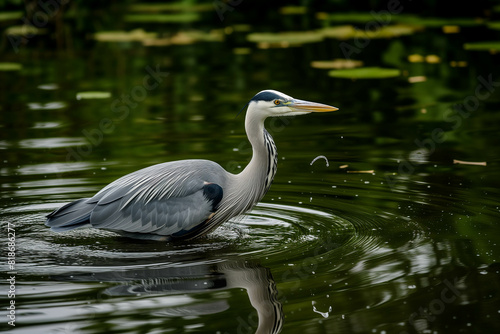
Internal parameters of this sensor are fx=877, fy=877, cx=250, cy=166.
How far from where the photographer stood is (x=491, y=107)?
41.4 ft

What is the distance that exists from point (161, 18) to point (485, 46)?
33.0 feet

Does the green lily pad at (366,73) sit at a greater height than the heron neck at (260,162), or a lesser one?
lesser

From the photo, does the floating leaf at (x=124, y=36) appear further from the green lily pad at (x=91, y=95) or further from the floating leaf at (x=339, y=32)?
the green lily pad at (x=91, y=95)

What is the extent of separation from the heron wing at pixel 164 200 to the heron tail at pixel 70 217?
73mm

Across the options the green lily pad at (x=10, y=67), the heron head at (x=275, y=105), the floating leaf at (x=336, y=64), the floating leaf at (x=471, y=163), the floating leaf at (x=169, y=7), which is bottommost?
the floating leaf at (x=471, y=163)

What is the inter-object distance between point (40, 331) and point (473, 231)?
3695 millimetres

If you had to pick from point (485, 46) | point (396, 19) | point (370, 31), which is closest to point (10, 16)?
point (370, 31)

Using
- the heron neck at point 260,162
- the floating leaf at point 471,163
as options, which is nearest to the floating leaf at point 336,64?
the floating leaf at point 471,163

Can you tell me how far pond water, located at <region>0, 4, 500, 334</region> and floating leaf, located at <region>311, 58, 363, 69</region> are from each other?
0.13 m

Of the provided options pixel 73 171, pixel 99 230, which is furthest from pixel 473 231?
pixel 73 171

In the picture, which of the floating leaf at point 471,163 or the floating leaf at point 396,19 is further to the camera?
the floating leaf at point 396,19

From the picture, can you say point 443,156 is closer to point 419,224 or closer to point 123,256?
point 419,224

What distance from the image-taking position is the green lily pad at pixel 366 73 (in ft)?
49.5

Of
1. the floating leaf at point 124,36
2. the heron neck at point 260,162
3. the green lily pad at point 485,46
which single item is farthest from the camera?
the floating leaf at point 124,36
